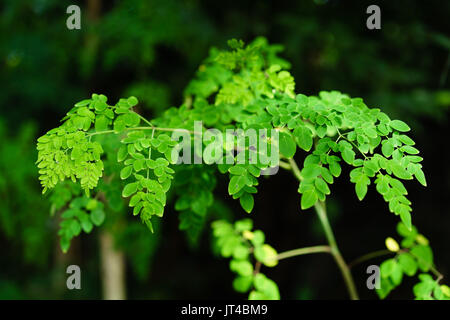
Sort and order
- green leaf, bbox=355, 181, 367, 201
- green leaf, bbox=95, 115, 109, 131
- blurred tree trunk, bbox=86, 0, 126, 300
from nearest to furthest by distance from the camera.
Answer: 1. green leaf, bbox=355, 181, 367, 201
2. green leaf, bbox=95, 115, 109, 131
3. blurred tree trunk, bbox=86, 0, 126, 300

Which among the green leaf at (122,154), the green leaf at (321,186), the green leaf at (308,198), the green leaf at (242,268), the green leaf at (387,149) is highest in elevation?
the green leaf at (122,154)

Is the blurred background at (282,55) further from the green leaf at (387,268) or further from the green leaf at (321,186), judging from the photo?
the green leaf at (321,186)

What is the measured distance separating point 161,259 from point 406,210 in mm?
3211

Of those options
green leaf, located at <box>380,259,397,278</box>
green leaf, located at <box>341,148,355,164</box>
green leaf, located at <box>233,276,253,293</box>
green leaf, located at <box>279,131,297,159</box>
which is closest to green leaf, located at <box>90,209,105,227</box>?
green leaf, located at <box>233,276,253,293</box>

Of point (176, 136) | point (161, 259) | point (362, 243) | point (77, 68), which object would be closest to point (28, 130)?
point (77, 68)

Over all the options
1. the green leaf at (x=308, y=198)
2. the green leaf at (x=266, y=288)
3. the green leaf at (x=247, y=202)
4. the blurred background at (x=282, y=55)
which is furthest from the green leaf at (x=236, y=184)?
the blurred background at (x=282, y=55)

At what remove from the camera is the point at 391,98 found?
98.5 inches

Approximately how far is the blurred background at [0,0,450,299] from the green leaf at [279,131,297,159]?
115 cm

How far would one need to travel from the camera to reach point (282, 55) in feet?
8.74

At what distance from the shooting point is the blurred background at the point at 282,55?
2.39m

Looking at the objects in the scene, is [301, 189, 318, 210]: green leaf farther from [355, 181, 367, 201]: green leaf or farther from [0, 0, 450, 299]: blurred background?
[0, 0, 450, 299]: blurred background

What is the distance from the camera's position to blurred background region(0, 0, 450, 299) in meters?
2.39

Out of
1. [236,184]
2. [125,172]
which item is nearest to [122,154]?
[125,172]

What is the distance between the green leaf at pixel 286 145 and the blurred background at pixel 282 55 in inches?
45.4
